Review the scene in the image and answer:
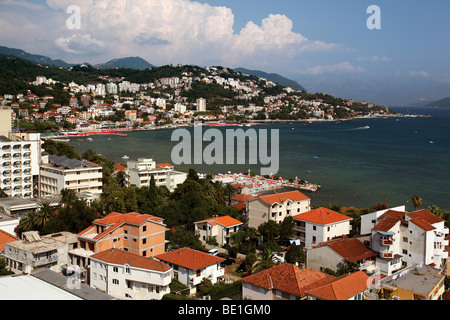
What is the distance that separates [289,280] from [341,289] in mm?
670

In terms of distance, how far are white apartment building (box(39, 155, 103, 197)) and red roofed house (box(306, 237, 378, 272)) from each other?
666cm

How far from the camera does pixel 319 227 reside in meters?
7.79

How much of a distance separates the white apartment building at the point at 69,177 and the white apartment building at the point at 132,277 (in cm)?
585

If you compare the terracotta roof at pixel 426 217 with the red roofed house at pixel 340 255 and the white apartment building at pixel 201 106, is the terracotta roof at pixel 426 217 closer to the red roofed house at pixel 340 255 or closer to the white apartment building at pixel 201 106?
Answer: the red roofed house at pixel 340 255

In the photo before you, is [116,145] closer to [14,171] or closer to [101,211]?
[14,171]

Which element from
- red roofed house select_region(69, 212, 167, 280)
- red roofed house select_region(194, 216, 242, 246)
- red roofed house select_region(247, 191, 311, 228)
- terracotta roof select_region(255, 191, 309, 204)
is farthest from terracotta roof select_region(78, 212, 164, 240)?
terracotta roof select_region(255, 191, 309, 204)

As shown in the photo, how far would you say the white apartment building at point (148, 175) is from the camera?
1239 cm

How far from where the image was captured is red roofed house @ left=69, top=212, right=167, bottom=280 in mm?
6605

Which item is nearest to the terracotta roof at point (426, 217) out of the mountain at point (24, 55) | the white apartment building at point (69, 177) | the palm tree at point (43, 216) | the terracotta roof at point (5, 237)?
the palm tree at point (43, 216)

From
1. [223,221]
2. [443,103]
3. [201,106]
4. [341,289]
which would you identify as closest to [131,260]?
[341,289]

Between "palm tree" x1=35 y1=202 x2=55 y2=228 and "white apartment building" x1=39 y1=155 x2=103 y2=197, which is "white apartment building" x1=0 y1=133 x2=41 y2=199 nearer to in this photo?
"white apartment building" x1=39 y1=155 x2=103 y2=197
